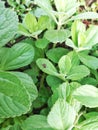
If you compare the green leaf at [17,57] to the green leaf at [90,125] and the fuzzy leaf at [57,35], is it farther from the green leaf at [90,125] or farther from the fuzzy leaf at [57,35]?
the green leaf at [90,125]

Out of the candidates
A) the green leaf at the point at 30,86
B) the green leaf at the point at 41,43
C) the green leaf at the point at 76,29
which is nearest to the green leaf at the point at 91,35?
the green leaf at the point at 76,29

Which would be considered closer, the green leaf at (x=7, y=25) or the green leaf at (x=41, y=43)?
the green leaf at (x=7, y=25)

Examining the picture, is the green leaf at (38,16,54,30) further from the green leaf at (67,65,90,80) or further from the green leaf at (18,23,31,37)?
the green leaf at (67,65,90,80)

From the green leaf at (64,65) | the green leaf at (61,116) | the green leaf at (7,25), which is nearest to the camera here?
the green leaf at (61,116)

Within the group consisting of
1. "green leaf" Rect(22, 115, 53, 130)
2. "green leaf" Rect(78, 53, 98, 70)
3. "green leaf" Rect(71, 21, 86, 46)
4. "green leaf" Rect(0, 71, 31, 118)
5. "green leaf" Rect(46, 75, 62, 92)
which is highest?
"green leaf" Rect(71, 21, 86, 46)

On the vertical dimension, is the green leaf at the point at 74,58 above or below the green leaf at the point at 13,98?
below

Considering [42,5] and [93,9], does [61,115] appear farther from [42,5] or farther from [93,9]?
[93,9]

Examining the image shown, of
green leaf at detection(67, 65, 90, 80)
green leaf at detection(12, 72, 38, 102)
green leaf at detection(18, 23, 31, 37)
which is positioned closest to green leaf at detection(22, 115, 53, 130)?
green leaf at detection(12, 72, 38, 102)

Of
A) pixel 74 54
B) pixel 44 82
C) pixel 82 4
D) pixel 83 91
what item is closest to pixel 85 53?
pixel 74 54
